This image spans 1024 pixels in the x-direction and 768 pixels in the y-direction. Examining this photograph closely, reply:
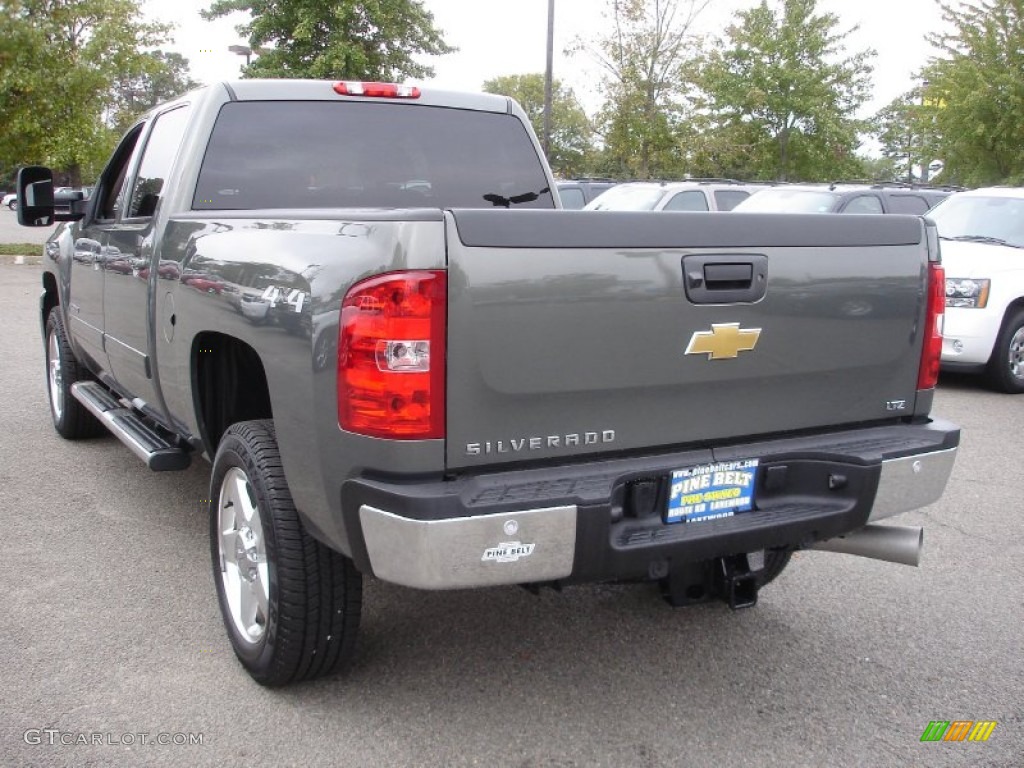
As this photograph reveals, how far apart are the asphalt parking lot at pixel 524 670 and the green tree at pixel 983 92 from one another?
68.3 feet

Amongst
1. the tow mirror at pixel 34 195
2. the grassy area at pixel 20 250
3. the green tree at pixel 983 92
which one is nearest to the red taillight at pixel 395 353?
the tow mirror at pixel 34 195

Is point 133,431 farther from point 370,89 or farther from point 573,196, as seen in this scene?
point 573,196

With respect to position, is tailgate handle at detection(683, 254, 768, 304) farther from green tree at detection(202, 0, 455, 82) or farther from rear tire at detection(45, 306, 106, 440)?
green tree at detection(202, 0, 455, 82)

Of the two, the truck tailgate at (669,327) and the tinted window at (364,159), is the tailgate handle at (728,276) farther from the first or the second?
the tinted window at (364,159)

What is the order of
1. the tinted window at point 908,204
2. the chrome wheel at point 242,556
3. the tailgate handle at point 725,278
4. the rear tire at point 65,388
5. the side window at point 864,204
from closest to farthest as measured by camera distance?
the tailgate handle at point 725,278, the chrome wheel at point 242,556, the rear tire at point 65,388, the side window at point 864,204, the tinted window at point 908,204

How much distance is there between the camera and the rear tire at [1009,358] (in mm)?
8359

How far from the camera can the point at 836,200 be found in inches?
499

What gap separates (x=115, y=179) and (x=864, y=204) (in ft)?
37.2

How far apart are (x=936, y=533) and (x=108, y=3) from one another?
1935cm

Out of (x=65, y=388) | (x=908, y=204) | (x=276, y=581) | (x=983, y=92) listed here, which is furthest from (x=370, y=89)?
(x=983, y=92)

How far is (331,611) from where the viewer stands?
A: 117 inches

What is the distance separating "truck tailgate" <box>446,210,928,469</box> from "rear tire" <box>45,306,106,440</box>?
4206mm

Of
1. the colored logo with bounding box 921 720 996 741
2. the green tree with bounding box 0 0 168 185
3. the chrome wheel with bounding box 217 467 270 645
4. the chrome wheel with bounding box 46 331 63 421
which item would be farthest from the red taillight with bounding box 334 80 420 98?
the green tree with bounding box 0 0 168 185

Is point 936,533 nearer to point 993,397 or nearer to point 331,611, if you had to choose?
point 331,611
